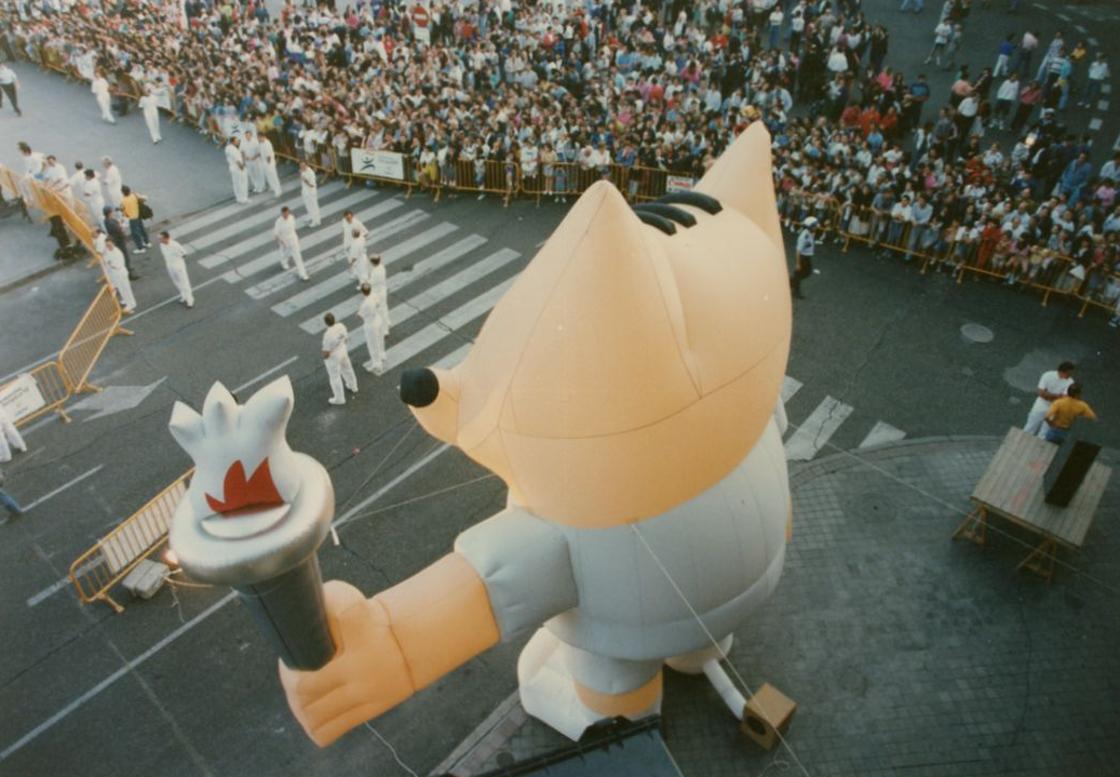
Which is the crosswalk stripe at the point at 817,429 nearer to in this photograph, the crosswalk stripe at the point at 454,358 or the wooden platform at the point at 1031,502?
the wooden platform at the point at 1031,502

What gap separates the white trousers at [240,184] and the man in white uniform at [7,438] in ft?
26.2

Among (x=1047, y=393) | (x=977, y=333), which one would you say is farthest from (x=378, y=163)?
(x=1047, y=393)

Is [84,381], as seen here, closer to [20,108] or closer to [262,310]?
[262,310]

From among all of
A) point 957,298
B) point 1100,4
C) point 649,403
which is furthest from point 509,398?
A: point 1100,4

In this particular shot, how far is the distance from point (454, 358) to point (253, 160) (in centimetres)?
A: 865

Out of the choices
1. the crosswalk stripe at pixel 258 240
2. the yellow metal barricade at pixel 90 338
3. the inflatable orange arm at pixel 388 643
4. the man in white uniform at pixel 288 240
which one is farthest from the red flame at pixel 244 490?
the crosswalk stripe at pixel 258 240

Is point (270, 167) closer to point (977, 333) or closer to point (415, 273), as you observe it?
point (415, 273)

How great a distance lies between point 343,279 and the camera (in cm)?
1570

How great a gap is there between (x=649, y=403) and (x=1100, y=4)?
30.1 m

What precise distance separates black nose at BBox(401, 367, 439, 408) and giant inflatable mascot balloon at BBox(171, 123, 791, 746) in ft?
0.06

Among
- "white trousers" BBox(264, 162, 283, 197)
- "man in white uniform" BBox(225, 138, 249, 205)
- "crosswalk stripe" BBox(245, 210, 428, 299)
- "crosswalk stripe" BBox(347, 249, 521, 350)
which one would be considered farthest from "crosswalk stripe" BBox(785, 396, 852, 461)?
"man in white uniform" BBox(225, 138, 249, 205)

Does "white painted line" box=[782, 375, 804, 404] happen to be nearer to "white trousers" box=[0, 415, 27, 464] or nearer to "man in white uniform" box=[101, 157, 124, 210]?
"white trousers" box=[0, 415, 27, 464]

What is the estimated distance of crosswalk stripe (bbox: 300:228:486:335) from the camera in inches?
571

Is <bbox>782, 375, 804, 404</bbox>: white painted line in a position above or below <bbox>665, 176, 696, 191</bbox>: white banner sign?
below
